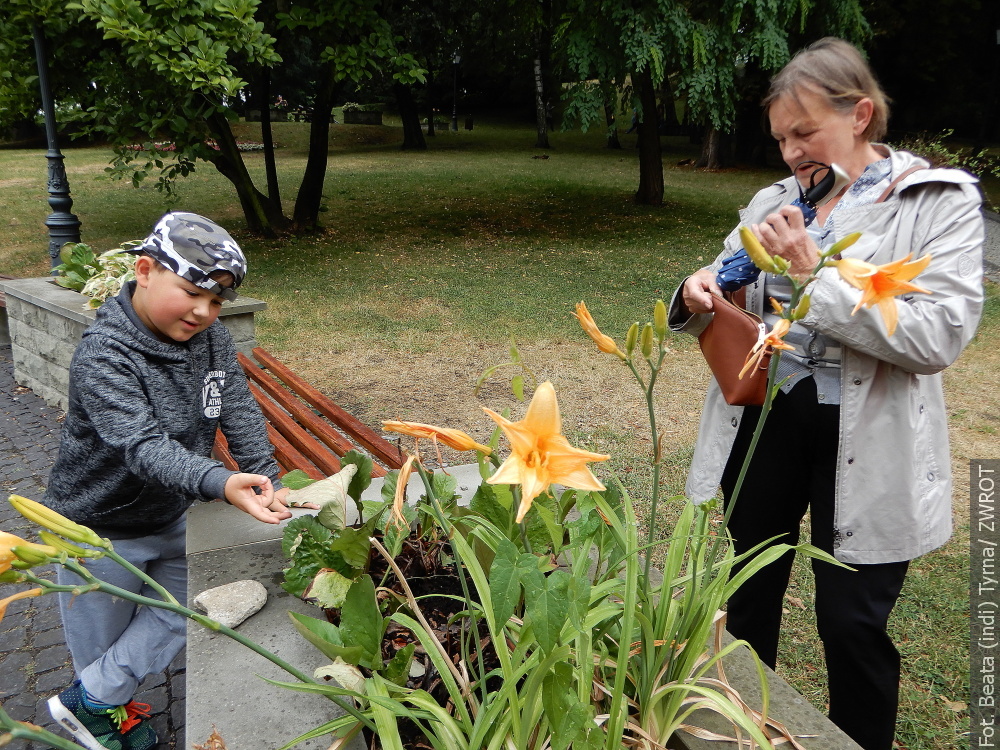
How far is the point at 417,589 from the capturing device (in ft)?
5.74

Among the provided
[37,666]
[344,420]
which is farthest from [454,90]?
[37,666]

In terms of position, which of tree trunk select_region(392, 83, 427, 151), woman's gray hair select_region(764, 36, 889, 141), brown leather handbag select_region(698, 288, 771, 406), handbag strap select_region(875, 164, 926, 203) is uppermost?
tree trunk select_region(392, 83, 427, 151)

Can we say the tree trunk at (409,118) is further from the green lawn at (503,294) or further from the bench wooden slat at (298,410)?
the bench wooden slat at (298,410)

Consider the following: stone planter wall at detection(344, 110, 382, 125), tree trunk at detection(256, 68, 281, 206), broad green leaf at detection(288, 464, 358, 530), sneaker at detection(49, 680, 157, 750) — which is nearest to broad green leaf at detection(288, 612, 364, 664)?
broad green leaf at detection(288, 464, 358, 530)

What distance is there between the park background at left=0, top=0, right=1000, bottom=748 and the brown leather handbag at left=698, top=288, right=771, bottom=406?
24 cm

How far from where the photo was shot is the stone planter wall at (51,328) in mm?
4453

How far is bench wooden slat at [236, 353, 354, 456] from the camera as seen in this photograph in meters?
3.07

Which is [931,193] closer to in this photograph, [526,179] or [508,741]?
[508,741]

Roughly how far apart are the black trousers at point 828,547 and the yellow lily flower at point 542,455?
3.86ft

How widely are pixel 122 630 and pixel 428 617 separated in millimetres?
1198

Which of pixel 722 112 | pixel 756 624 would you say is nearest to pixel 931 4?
pixel 722 112

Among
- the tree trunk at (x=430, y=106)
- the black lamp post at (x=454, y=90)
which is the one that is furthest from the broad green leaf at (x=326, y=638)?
the black lamp post at (x=454, y=90)

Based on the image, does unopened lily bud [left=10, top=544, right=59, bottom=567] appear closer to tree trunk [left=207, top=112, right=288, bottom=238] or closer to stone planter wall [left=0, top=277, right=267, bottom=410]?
stone planter wall [left=0, top=277, right=267, bottom=410]

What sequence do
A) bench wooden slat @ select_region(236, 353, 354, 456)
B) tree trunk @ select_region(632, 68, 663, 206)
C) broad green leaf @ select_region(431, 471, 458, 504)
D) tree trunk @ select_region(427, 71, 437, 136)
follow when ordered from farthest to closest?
tree trunk @ select_region(427, 71, 437, 136)
tree trunk @ select_region(632, 68, 663, 206)
bench wooden slat @ select_region(236, 353, 354, 456)
broad green leaf @ select_region(431, 471, 458, 504)
